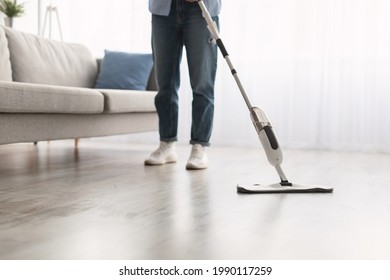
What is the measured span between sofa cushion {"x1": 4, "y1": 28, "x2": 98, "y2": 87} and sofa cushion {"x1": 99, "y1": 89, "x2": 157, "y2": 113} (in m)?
0.54

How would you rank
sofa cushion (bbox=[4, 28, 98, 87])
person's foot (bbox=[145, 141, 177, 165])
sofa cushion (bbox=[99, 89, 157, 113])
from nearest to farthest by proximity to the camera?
person's foot (bbox=[145, 141, 177, 165]) → sofa cushion (bbox=[99, 89, 157, 113]) → sofa cushion (bbox=[4, 28, 98, 87])

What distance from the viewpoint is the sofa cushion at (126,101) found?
2.81 m

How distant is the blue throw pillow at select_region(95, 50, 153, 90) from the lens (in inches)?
135

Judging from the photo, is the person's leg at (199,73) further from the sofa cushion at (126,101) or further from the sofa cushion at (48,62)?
the sofa cushion at (48,62)

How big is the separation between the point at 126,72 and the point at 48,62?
1.60ft

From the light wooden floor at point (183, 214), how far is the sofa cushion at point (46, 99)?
0.27m

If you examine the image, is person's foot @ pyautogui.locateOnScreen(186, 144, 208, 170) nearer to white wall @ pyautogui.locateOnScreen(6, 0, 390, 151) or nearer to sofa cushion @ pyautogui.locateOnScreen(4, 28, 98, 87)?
sofa cushion @ pyautogui.locateOnScreen(4, 28, 98, 87)

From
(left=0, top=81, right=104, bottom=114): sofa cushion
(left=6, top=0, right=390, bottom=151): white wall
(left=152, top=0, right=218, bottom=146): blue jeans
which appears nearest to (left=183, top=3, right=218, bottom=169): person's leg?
(left=152, top=0, right=218, bottom=146): blue jeans

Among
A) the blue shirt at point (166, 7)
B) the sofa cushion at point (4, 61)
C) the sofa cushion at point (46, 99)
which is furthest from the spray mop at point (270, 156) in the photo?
the sofa cushion at point (4, 61)

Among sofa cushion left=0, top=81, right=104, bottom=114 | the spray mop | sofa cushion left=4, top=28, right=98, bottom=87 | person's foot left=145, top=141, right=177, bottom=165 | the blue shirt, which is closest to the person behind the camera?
the spray mop

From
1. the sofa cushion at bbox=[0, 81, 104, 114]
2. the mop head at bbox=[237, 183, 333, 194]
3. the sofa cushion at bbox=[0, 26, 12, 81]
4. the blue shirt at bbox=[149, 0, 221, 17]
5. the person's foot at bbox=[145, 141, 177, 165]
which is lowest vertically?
the person's foot at bbox=[145, 141, 177, 165]

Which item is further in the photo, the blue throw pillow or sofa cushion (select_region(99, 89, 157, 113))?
the blue throw pillow

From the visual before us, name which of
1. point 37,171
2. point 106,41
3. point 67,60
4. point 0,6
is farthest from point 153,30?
point 0,6
